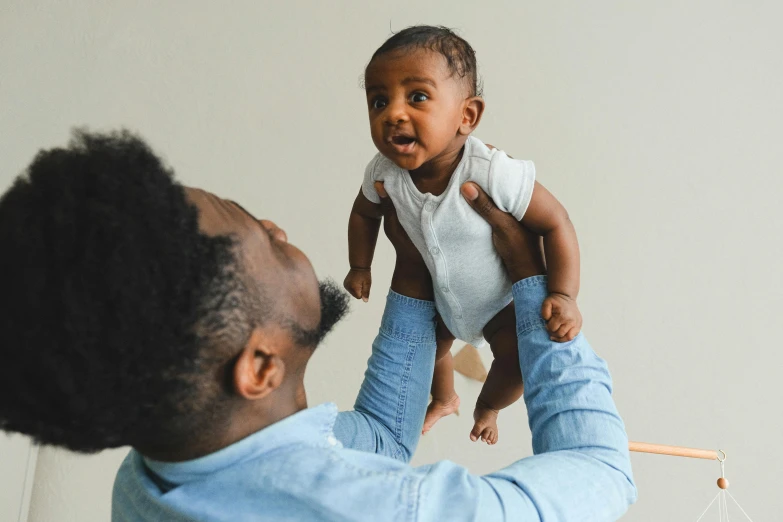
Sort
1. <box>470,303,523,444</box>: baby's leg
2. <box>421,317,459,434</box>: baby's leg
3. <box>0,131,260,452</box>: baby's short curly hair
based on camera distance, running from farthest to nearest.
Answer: <box>421,317,459,434</box>: baby's leg
<box>470,303,523,444</box>: baby's leg
<box>0,131,260,452</box>: baby's short curly hair

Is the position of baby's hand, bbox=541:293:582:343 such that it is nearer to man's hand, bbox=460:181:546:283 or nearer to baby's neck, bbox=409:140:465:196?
man's hand, bbox=460:181:546:283

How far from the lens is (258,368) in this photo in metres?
0.53

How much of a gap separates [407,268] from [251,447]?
402mm

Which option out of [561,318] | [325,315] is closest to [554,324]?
[561,318]

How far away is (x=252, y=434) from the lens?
530 mm

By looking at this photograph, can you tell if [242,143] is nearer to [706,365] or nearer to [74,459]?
[74,459]

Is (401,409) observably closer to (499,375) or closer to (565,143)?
(499,375)

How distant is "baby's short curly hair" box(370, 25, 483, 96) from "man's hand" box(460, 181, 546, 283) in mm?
167

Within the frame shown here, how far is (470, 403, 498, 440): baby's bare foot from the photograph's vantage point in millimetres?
976

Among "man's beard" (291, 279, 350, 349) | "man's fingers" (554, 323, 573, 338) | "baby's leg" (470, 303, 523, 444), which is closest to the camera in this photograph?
"man's beard" (291, 279, 350, 349)

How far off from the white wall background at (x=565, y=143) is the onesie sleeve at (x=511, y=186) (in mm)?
936

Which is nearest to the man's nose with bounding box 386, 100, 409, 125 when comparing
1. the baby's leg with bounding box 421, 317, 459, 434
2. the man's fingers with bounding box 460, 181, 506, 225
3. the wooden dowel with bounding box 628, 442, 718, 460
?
the man's fingers with bounding box 460, 181, 506, 225

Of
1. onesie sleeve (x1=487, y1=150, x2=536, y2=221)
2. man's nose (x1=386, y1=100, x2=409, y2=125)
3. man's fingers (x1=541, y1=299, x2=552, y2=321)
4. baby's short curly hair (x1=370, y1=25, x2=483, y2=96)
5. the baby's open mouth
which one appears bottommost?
man's fingers (x1=541, y1=299, x2=552, y2=321)

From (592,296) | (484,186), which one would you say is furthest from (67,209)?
(592,296)
